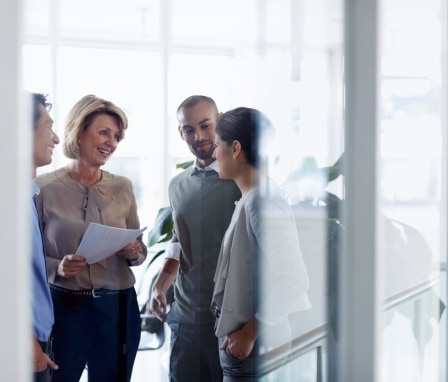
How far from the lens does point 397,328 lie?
1903 mm

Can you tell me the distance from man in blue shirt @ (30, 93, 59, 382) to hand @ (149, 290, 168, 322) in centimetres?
26

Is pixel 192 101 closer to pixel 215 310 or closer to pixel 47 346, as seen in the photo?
pixel 215 310

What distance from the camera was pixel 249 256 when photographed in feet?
5.72

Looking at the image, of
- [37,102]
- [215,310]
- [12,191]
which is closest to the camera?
[12,191]

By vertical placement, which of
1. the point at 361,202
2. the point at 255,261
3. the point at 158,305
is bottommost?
the point at 158,305

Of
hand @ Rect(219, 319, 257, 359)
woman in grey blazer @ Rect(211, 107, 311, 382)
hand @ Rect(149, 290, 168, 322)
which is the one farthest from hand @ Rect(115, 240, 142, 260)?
hand @ Rect(219, 319, 257, 359)

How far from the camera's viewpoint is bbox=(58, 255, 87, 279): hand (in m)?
1.61

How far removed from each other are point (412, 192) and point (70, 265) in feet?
3.38

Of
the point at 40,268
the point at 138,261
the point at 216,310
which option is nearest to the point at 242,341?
the point at 216,310

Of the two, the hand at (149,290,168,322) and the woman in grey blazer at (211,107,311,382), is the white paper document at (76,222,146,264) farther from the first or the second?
the woman in grey blazer at (211,107,311,382)

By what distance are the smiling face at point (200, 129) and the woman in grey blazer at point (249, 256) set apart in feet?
0.07

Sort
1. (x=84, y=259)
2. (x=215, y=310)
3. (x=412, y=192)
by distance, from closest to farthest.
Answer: (x=84, y=259) < (x=215, y=310) < (x=412, y=192)

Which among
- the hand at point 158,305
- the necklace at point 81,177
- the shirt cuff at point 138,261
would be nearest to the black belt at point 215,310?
the hand at point 158,305

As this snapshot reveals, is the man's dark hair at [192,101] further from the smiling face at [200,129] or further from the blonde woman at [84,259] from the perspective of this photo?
the blonde woman at [84,259]
